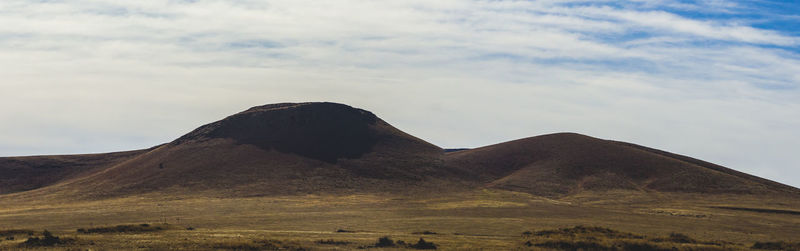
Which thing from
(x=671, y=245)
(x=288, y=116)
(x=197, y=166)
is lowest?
(x=671, y=245)

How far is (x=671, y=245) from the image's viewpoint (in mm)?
51719

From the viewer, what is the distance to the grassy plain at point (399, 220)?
5194 cm

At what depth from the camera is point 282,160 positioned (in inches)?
6147

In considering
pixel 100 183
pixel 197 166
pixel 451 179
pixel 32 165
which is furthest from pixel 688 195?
pixel 32 165

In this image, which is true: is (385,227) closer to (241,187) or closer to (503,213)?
(503,213)

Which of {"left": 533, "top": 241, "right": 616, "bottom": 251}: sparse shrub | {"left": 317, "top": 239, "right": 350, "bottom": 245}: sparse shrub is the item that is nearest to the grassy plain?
{"left": 317, "top": 239, "right": 350, "bottom": 245}: sparse shrub

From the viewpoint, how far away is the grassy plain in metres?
51.9

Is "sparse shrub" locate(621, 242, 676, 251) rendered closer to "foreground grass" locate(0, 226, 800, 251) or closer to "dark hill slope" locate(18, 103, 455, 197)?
"foreground grass" locate(0, 226, 800, 251)

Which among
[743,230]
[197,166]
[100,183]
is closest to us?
[743,230]

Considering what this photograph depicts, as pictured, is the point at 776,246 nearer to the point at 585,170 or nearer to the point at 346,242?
the point at 346,242

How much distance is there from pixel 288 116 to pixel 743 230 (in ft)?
448

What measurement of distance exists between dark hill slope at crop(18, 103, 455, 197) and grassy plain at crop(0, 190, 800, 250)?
12.1m

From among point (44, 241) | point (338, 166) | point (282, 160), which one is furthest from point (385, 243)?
point (282, 160)

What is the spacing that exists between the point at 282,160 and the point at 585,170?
69.4m
